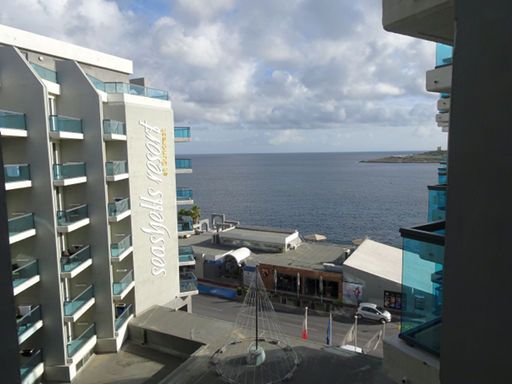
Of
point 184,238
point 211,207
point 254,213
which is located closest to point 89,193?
point 184,238

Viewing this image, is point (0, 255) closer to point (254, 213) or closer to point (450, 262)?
point (450, 262)

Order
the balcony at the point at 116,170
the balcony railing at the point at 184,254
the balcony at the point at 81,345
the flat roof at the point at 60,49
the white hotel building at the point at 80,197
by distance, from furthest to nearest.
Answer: the balcony railing at the point at 184,254 → the balcony at the point at 116,170 → the balcony at the point at 81,345 → the flat roof at the point at 60,49 → the white hotel building at the point at 80,197

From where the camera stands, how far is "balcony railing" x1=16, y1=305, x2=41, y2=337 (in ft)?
52.0

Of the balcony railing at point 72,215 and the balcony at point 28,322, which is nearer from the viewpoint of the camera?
the balcony at point 28,322

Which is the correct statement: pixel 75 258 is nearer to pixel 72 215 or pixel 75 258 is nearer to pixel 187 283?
pixel 72 215

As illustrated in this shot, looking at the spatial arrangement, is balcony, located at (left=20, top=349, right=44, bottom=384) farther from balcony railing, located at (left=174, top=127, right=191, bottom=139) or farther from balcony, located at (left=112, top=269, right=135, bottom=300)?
balcony railing, located at (left=174, top=127, right=191, bottom=139)

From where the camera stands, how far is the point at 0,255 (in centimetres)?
222

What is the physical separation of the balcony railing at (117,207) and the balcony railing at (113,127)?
3.33 meters

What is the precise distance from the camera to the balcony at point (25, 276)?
15.7 m

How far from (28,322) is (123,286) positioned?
5073 millimetres

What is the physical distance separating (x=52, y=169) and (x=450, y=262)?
16.8 metres

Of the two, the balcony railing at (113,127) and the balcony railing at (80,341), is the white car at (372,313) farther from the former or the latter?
the balcony railing at (113,127)

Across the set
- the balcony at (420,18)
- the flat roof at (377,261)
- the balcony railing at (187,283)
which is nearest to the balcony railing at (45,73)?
the balcony railing at (187,283)

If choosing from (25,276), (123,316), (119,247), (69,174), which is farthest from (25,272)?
(123,316)
